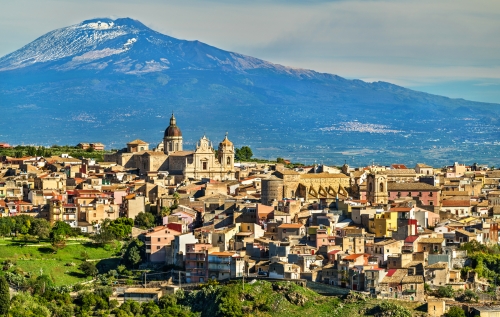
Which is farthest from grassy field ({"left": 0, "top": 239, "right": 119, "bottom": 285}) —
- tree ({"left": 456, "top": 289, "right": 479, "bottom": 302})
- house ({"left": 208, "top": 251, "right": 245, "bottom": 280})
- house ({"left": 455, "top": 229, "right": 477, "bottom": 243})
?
tree ({"left": 456, "top": 289, "right": 479, "bottom": 302})

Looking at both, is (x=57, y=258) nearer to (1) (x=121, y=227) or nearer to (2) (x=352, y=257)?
(1) (x=121, y=227)

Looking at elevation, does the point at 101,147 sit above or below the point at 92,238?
above

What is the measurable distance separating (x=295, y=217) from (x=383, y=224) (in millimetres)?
4329

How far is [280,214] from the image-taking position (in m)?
48.9

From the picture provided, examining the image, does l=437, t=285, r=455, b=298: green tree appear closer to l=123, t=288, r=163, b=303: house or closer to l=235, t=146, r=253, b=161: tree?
l=123, t=288, r=163, b=303: house

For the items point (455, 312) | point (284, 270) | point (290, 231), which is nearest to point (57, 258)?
point (290, 231)

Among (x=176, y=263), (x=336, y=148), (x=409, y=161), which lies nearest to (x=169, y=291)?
(x=176, y=263)

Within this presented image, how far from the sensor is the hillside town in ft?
138

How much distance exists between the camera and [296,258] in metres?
42.3

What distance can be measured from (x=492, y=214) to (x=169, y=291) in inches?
722

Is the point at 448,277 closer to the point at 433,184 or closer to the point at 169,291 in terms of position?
the point at 169,291

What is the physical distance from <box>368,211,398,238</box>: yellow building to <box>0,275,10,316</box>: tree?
49.0 ft

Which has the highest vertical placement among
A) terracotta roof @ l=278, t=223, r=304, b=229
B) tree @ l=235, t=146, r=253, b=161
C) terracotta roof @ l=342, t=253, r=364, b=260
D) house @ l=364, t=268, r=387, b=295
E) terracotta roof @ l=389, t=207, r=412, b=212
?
tree @ l=235, t=146, r=253, b=161

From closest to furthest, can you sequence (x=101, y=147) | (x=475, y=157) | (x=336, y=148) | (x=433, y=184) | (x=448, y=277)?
1. (x=448, y=277)
2. (x=433, y=184)
3. (x=101, y=147)
4. (x=475, y=157)
5. (x=336, y=148)
